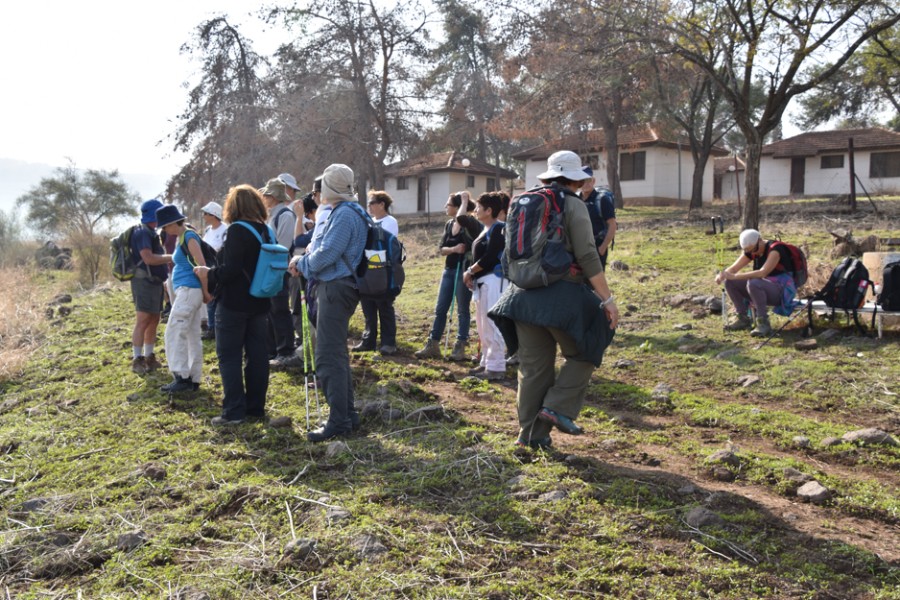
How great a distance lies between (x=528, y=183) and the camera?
3922 centimetres

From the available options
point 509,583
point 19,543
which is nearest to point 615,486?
point 509,583

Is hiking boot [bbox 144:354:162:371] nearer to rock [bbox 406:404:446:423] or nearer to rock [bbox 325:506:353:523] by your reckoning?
rock [bbox 406:404:446:423]

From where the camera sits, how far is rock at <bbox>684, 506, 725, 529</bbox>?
12.8 ft

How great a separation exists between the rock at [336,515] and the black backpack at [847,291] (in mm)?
6309

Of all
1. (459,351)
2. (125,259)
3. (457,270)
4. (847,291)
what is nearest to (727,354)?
(847,291)

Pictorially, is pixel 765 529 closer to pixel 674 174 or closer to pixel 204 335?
pixel 204 335

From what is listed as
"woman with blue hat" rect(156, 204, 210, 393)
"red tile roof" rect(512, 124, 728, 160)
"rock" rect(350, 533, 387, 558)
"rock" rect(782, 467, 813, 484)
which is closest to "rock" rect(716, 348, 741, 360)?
"rock" rect(782, 467, 813, 484)

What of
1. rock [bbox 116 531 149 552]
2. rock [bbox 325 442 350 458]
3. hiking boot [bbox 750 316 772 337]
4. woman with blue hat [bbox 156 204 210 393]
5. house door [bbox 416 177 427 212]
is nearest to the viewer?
rock [bbox 116 531 149 552]

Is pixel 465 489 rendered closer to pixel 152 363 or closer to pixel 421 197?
pixel 152 363

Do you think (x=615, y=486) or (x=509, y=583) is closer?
(x=509, y=583)

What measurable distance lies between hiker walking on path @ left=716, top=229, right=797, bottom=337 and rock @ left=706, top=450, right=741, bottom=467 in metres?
4.39

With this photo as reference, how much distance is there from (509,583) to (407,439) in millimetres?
2140

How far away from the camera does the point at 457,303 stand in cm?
843

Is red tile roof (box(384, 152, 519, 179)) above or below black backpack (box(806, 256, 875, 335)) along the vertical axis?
above
